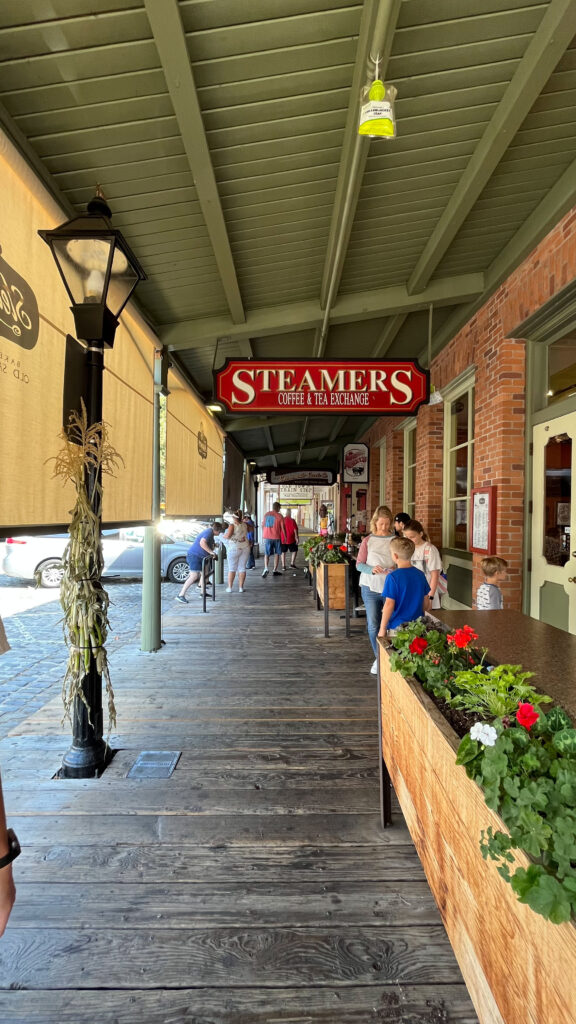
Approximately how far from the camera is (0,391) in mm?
2564

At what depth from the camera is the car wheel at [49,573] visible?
962 cm

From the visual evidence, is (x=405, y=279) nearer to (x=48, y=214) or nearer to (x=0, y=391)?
(x=48, y=214)

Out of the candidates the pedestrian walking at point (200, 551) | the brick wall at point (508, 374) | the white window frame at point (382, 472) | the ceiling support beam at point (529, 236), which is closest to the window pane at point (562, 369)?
the brick wall at point (508, 374)

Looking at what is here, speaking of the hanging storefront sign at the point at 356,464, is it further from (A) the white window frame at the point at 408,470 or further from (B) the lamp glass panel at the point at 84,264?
(B) the lamp glass panel at the point at 84,264

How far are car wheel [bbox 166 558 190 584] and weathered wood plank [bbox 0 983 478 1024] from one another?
33.1 feet

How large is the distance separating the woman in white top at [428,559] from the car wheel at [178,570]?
308 inches

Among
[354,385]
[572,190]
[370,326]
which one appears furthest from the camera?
[370,326]

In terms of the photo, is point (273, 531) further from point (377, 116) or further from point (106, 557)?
point (377, 116)

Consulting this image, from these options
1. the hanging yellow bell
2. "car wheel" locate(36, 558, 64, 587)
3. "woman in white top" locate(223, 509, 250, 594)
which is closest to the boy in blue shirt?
the hanging yellow bell

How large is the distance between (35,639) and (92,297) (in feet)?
16.2

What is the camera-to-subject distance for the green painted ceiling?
229 centimetres

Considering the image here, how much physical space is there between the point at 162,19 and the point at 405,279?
347 centimetres

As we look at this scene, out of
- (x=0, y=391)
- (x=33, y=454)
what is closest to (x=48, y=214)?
(x=0, y=391)

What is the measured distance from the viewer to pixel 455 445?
6.62 m
